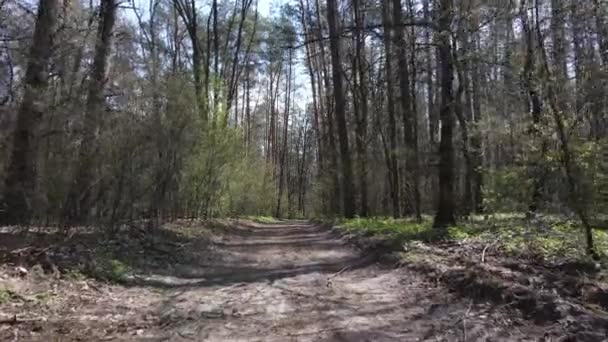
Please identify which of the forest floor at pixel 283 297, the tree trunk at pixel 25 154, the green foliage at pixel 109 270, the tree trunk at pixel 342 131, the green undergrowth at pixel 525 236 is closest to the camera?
the forest floor at pixel 283 297

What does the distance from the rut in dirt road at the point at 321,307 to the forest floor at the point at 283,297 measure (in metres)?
0.02

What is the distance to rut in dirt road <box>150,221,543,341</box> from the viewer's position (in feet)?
16.0

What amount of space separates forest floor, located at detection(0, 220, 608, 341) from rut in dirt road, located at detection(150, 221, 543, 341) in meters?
0.02

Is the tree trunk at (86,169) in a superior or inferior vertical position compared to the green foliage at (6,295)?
superior

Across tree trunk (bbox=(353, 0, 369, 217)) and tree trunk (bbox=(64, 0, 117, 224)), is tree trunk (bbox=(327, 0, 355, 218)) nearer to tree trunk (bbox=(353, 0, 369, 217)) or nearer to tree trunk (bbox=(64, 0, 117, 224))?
A: tree trunk (bbox=(353, 0, 369, 217))

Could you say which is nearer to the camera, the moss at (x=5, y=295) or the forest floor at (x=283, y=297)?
the forest floor at (x=283, y=297)

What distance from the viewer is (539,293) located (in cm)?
523

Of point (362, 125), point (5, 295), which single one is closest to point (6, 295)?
point (5, 295)

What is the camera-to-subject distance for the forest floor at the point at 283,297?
4824 mm

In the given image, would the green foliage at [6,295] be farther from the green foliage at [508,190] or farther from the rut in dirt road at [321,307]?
the green foliage at [508,190]

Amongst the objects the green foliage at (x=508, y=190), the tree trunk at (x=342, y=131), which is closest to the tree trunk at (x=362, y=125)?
the tree trunk at (x=342, y=131)

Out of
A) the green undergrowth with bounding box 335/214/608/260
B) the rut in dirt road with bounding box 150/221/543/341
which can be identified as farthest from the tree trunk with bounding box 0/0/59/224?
the green undergrowth with bounding box 335/214/608/260

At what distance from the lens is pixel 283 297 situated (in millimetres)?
6594

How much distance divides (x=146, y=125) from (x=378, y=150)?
22583 mm
